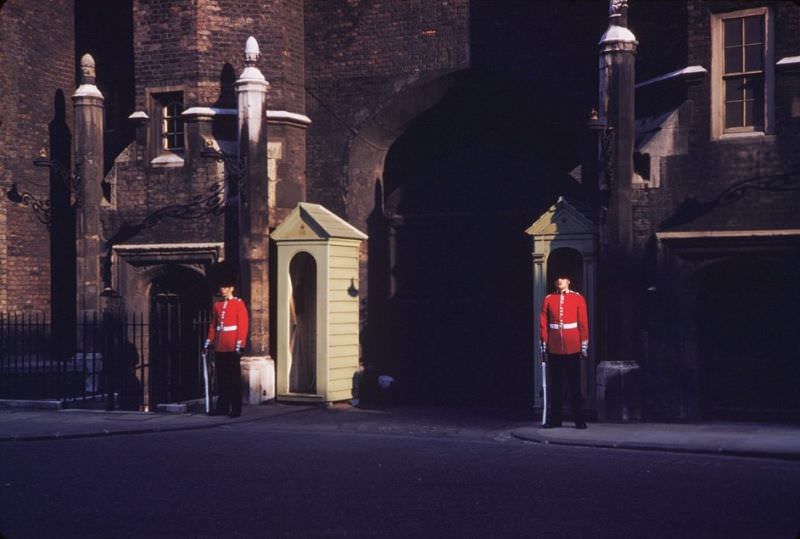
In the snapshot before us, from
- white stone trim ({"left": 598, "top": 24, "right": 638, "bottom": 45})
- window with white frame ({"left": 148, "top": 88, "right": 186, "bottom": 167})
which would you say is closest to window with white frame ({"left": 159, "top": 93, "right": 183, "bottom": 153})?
window with white frame ({"left": 148, "top": 88, "right": 186, "bottom": 167})

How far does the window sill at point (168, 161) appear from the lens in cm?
1747

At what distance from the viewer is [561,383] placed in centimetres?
1330

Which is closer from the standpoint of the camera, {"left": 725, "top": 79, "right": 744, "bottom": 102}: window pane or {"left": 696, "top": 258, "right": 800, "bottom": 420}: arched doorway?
{"left": 696, "top": 258, "right": 800, "bottom": 420}: arched doorway

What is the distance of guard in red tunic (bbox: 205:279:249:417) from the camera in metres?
14.4

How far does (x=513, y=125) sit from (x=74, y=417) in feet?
28.2

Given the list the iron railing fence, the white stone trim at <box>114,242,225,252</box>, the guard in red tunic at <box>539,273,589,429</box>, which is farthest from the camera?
the iron railing fence

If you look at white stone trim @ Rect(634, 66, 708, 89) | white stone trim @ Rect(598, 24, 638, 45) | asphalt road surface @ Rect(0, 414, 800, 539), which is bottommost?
asphalt road surface @ Rect(0, 414, 800, 539)

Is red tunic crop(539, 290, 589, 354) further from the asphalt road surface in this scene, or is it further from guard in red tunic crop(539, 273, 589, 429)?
the asphalt road surface

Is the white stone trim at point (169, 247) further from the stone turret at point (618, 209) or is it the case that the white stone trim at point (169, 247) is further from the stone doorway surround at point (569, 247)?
the stone turret at point (618, 209)

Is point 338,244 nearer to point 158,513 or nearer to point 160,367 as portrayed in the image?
point 160,367

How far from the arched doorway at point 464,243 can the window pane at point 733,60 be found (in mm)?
3449

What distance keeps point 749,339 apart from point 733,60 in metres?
3.82

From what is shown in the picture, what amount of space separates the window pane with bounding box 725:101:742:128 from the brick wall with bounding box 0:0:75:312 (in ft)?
39.7

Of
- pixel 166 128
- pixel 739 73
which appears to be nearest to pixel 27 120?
pixel 166 128
